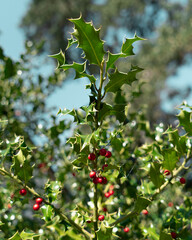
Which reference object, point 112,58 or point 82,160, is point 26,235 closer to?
point 82,160

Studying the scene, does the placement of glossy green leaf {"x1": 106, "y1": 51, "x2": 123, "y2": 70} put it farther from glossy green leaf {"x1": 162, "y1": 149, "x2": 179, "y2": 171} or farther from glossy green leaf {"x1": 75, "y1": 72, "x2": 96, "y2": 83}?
glossy green leaf {"x1": 162, "y1": 149, "x2": 179, "y2": 171}

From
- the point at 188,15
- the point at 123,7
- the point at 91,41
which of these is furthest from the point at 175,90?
the point at 91,41

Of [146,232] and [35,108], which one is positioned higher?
[35,108]

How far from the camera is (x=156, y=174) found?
1111mm

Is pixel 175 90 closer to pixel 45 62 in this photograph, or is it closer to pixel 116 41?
pixel 116 41

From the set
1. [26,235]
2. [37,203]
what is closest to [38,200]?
[37,203]

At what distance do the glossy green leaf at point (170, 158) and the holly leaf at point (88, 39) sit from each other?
0.46 metres

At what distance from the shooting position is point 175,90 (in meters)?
11.5

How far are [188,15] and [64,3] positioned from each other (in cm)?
507

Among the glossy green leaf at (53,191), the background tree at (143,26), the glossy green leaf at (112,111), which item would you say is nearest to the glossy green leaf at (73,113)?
the glossy green leaf at (112,111)

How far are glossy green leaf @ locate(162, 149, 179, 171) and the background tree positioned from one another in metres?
9.25

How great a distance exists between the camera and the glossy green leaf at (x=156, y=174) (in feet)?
3.58

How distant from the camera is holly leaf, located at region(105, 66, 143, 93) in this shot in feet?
3.35

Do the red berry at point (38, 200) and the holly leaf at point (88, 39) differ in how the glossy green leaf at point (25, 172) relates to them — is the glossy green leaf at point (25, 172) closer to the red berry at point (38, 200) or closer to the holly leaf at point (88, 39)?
the red berry at point (38, 200)
